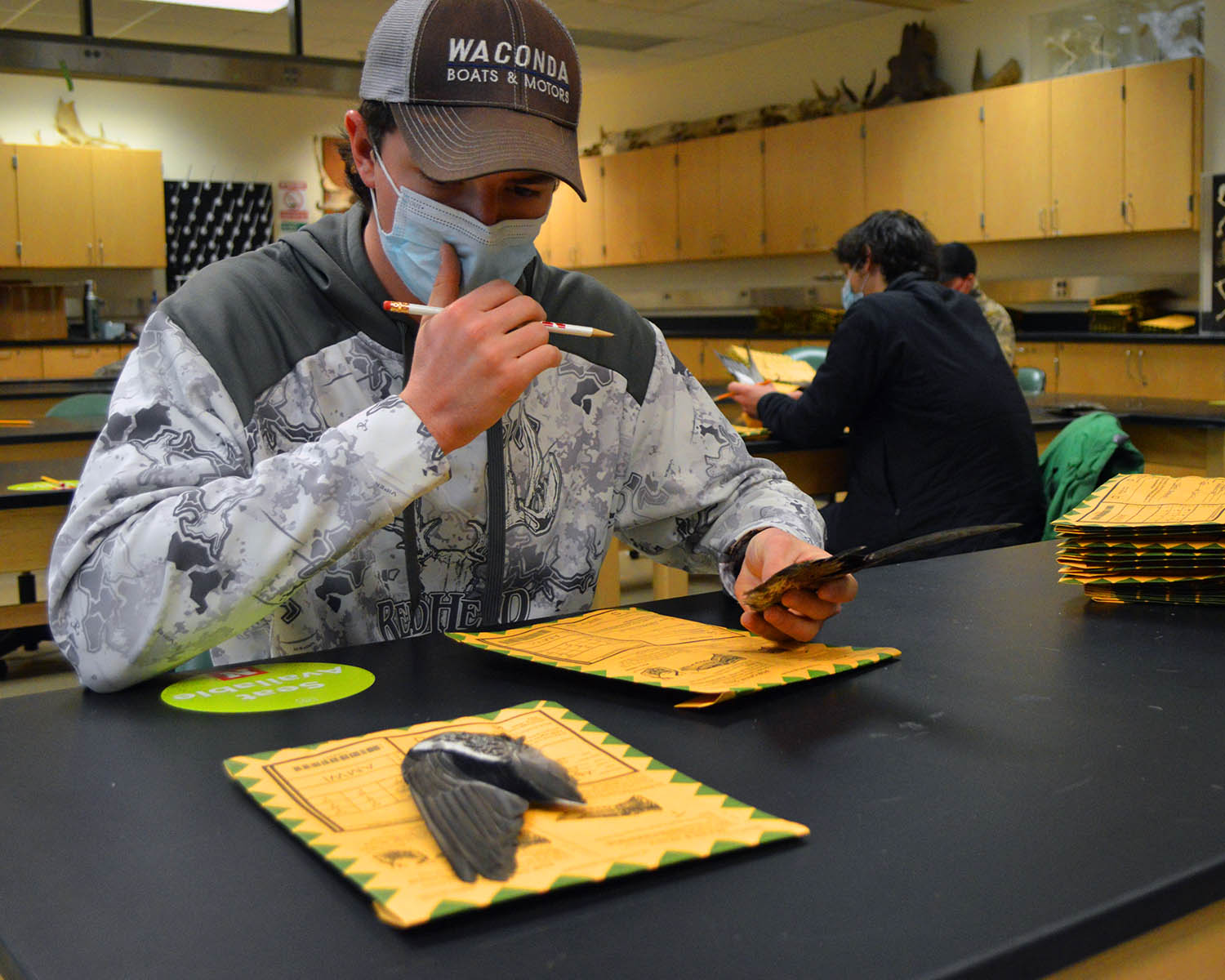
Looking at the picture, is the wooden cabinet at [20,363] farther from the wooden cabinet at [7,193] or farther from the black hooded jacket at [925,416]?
the black hooded jacket at [925,416]

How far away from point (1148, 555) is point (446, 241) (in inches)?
30.4

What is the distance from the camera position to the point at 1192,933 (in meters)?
0.64

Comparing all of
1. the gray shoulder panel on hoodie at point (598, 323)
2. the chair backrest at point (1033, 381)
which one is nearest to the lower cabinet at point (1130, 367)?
the chair backrest at point (1033, 381)

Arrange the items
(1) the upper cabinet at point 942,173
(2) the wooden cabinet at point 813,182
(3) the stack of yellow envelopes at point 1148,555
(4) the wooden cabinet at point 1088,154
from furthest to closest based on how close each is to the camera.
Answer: (2) the wooden cabinet at point 813,182, (4) the wooden cabinet at point 1088,154, (1) the upper cabinet at point 942,173, (3) the stack of yellow envelopes at point 1148,555

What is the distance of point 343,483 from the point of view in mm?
944

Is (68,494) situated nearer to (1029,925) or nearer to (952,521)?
(952,521)

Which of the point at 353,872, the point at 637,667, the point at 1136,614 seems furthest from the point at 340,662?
the point at 1136,614

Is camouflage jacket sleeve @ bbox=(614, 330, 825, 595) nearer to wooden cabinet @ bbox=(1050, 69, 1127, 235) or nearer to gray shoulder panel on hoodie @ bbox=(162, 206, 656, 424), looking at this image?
gray shoulder panel on hoodie @ bbox=(162, 206, 656, 424)

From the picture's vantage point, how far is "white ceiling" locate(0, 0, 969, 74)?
7184 mm

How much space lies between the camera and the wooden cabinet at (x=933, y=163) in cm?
728

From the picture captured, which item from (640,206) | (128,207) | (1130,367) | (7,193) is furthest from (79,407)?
(640,206)

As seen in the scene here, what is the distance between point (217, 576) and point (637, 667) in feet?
1.09

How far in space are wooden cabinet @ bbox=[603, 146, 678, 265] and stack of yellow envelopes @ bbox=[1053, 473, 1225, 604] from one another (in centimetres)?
833

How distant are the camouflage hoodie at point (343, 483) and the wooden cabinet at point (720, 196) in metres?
7.45
